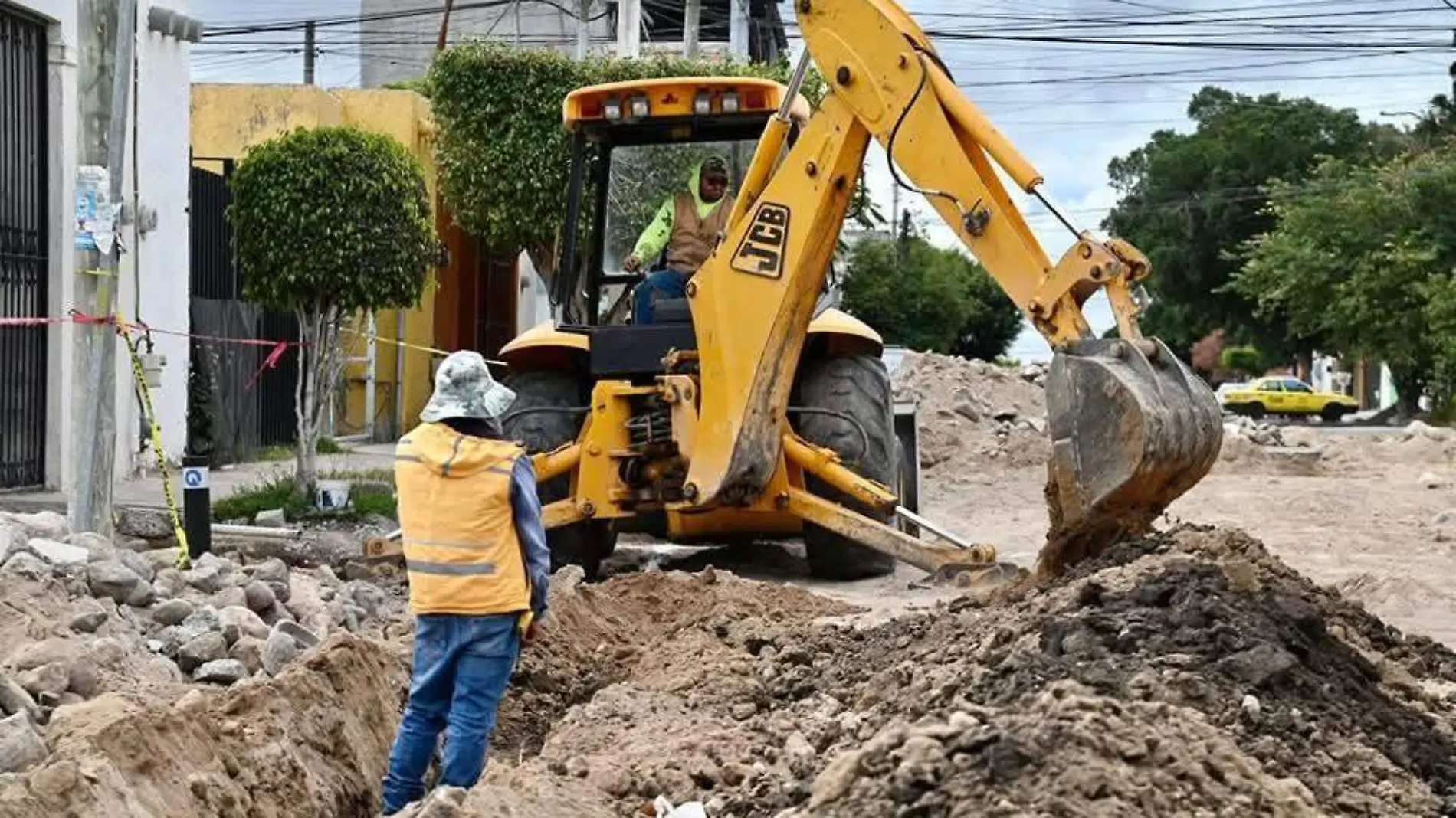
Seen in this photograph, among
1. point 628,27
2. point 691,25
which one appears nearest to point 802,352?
point 691,25

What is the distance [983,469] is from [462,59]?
8708 mm

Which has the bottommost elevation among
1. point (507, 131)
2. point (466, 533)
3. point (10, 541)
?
point (10, 541)

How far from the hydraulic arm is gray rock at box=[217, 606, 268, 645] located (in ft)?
9.62

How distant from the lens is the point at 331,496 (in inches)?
571

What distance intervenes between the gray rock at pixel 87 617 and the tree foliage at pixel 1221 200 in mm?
55753

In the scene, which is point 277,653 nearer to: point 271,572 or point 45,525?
point 271,572

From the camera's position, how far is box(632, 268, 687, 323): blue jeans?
1156cm

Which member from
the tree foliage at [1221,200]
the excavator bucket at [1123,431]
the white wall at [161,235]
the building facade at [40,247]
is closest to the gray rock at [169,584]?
the excavator bucket at [1123,431]

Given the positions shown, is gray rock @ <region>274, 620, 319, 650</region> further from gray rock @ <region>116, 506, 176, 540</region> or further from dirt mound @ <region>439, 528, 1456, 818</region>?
gray rock @ <region>116, 506, 176, 540</region>

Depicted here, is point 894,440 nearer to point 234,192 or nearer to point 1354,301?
point 234,192

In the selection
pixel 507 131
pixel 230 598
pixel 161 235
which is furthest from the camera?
pixel 507 131

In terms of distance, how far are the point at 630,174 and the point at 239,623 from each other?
4.62 m

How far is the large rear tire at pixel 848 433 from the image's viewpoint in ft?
37.4

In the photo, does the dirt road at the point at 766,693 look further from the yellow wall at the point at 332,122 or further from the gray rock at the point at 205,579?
the yellow wall at the point at 332,122
